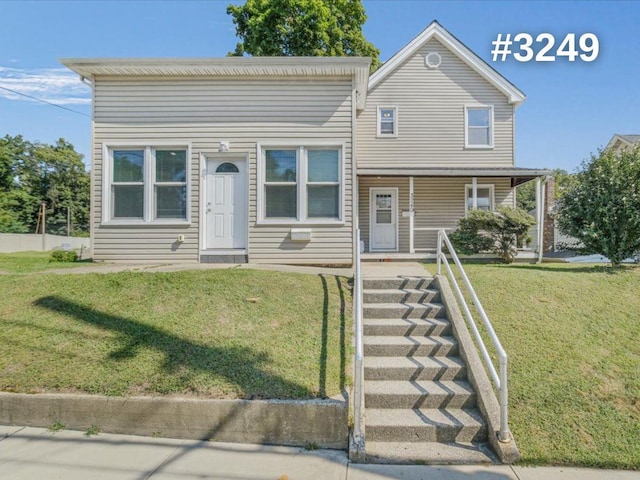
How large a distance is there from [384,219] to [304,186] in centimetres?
595

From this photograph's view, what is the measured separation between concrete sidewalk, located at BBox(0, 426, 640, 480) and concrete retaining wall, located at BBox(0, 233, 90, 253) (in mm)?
19705

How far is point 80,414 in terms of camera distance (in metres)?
3.41

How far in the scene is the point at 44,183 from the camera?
33.0 meters

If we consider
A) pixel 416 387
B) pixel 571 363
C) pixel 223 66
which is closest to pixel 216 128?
pixel 223 66

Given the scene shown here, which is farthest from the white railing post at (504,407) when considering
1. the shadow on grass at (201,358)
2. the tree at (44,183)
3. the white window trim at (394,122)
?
the tree at (44,183)

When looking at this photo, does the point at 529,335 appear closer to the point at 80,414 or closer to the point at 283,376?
the point at 283,376

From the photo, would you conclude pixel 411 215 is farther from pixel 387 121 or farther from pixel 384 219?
pixel 387 121

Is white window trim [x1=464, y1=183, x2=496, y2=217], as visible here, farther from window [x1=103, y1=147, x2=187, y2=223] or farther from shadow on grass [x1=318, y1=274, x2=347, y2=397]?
window [x1=103, y1=147, x2=187, y2=223]

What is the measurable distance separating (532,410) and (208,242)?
6372 mm

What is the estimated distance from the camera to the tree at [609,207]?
6969 mm

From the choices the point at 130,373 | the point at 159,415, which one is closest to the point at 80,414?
the point at 130,373

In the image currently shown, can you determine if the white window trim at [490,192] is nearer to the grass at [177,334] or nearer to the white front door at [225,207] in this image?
the white front door at [225,207]

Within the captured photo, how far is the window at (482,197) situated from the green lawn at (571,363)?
22.6 feet

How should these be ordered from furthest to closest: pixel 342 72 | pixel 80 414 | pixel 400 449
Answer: pixel 342 72 → pixel 80 414 → pixel 400 449
